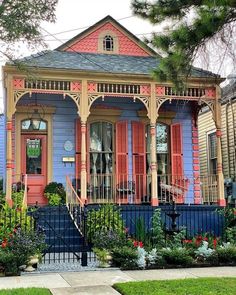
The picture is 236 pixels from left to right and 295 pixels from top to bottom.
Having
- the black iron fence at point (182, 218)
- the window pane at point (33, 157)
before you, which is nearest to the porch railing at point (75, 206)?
the black iron fence at point (182, 218)

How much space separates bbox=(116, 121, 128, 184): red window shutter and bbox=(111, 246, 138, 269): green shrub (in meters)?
5.56

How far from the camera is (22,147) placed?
15.0 metres

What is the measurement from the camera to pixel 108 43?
1666 centimetres

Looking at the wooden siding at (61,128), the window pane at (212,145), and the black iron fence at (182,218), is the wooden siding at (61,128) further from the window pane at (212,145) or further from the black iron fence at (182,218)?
the window pane at (212,145)

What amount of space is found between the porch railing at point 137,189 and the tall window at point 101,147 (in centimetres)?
40

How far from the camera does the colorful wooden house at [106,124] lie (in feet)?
44.7

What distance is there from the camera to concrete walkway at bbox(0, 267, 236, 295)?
7.59 m

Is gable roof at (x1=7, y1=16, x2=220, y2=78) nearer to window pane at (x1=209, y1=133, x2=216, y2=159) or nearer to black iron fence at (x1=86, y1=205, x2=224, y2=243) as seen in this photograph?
black iron fence at (x1=86, y1=205, x2=224, y2=243)

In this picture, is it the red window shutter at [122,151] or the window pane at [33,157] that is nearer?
the window pane at [33,157]

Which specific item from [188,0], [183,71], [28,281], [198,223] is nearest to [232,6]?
[188,0]

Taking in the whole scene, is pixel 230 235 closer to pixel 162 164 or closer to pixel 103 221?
pixel 103 221

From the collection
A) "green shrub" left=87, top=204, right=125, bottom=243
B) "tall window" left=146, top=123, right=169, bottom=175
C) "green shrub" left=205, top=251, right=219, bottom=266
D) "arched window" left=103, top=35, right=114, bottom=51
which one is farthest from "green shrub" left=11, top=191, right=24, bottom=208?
"arched window" left=103, top=35, right=114, bottom=51

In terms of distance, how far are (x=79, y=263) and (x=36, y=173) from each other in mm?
5248

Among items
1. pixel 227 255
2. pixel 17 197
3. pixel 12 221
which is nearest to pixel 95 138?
pixel 17 197
